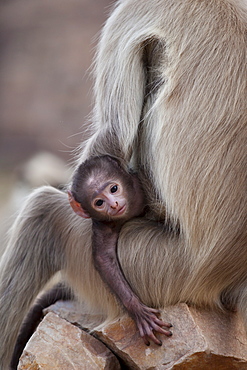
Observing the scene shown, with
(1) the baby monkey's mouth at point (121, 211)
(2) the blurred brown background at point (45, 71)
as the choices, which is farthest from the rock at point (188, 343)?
(2) the blurred brown background at point (45, 71)

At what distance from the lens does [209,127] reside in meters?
2.68

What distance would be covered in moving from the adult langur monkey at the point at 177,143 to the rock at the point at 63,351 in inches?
6.6

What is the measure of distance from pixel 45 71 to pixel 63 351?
8231mm

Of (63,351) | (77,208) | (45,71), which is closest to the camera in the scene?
(77,208)

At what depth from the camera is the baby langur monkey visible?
2762 mm

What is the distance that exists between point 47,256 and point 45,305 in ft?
2.16

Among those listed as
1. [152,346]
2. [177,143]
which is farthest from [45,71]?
[152,346]

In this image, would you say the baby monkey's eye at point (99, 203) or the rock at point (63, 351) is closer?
the baby monkey's eye at point (99, 203)

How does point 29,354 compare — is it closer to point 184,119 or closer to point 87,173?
point 87,173

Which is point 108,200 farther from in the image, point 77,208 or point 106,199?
point 77,208

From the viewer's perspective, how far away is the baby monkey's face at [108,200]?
276cm

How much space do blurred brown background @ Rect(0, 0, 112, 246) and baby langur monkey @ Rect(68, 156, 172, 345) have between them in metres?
→ 7.38

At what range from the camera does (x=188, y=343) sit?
2.75 meters

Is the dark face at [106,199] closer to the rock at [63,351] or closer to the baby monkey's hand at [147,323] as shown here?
the baby monkey's hand at [147,323]
